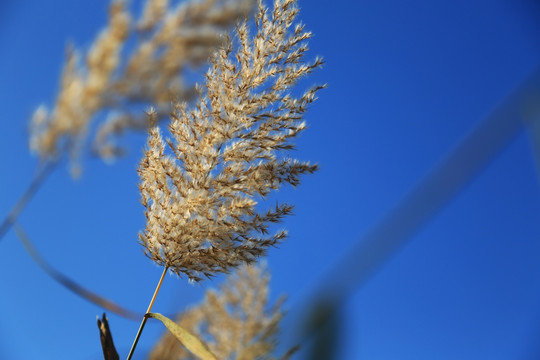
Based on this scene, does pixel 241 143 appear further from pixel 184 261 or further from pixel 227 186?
pixel 184 261

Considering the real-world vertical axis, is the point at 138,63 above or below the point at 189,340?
above

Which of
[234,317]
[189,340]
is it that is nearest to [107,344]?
[189,340]

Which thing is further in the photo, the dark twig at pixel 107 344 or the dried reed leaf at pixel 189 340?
the dark twig at pixel 107 344

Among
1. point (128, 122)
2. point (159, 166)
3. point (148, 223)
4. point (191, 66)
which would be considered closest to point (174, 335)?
point (148, 223)

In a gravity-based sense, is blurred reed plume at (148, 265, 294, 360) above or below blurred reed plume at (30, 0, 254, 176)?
below

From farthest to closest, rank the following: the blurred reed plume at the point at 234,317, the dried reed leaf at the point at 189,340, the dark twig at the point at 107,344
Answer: the blurred reed plume at the point at 234,317 → the dark twig at the point at 107,344 → the dried reed leaf at the point at 189,340

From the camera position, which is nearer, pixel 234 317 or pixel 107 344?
pixel 107 344

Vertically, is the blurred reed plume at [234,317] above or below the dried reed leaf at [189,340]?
above

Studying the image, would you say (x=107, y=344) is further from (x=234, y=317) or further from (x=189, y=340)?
(x=234, y=317)

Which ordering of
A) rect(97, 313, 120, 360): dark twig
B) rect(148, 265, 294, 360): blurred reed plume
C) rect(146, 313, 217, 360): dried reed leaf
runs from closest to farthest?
rect(146, 313, 217, 360): dried reed leaf < rect(97, 313, 120, 360): dark twig < rect(148, 265, 294, 360): blurred reed plume

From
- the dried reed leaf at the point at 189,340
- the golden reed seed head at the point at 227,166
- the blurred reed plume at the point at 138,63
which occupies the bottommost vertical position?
the dried reed leaf at the point at 189,340

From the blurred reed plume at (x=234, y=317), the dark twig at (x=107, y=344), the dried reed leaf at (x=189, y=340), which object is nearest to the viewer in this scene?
the dried reed leaf at (x=189, y=340)

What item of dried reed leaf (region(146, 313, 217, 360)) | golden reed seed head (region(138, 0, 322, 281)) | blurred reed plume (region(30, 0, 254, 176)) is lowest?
dried reed leaf (region(146, 313, 217, 360))
